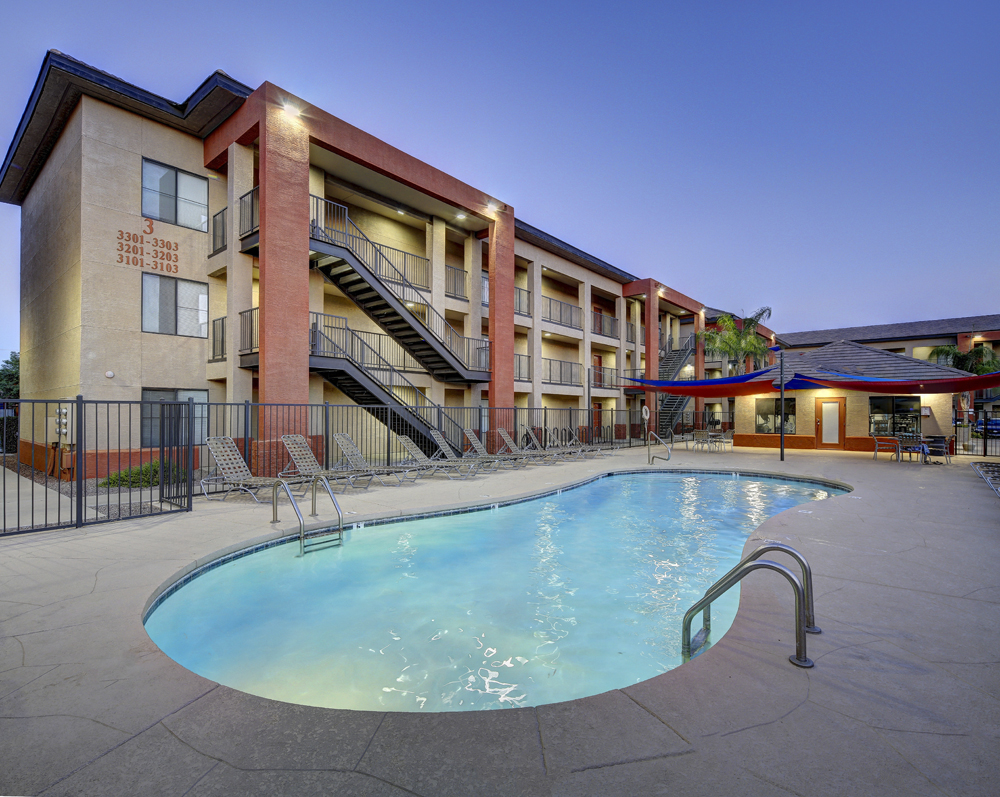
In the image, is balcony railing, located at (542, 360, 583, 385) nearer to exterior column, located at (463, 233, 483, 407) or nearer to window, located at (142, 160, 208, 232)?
exterior column, located at (463, 233, 483, 407)

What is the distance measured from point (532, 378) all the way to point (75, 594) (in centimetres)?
1754

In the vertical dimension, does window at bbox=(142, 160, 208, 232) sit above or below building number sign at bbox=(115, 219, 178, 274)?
above

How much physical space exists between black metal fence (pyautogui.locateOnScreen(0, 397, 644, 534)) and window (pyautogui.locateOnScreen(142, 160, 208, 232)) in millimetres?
4817

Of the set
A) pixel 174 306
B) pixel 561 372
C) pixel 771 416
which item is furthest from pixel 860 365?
pixel 174 306

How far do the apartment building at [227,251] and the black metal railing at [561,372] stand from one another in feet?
18.1

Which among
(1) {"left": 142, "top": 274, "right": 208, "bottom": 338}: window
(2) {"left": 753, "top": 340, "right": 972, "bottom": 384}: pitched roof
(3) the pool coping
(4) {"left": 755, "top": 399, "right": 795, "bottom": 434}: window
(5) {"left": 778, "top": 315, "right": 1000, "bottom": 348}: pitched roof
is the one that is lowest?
(3) the pool coping

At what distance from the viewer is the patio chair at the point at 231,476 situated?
7.73m

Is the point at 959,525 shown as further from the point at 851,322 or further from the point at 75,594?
the point at 851,322

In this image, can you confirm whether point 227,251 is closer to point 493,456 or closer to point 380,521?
point 493,456

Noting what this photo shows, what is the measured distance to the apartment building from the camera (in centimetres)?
1093

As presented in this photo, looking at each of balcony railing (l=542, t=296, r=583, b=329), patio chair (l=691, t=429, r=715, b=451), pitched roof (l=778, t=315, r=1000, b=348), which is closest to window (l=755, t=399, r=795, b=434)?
patio chair (l=691, t=429, r=715, b=451)

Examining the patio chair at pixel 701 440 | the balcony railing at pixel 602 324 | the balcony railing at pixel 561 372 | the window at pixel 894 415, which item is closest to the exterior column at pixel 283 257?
the balcony railing at pixel 561 372

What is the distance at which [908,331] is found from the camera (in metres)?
41.0

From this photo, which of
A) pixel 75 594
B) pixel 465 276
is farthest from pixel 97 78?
pixel 75 594
